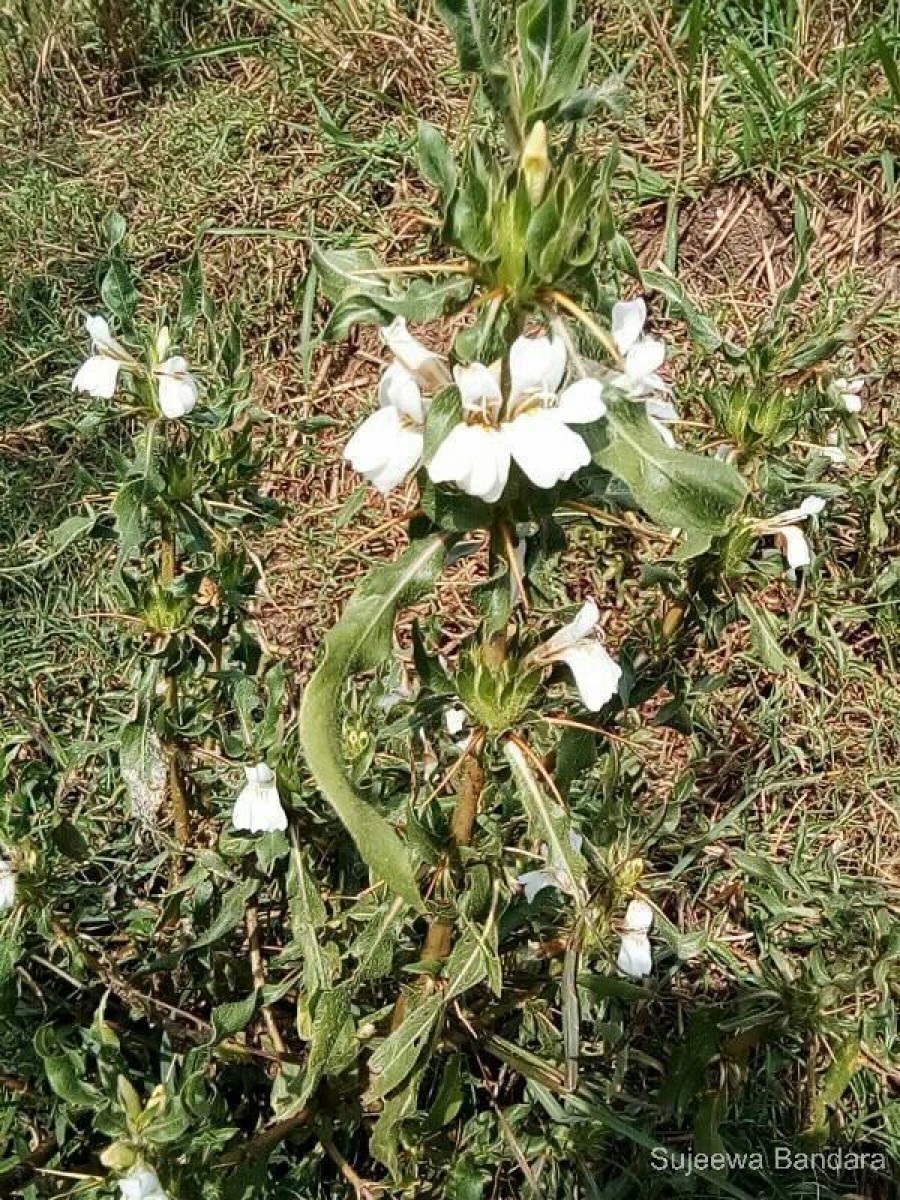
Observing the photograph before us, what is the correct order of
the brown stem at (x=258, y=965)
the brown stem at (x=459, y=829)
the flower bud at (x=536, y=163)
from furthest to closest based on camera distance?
the brown stem at (x=258, y=965)
the brown stem at (x=459, y=829)
the flower bud at (x=536, y=163)

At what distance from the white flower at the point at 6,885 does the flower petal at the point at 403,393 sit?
2.15 ft

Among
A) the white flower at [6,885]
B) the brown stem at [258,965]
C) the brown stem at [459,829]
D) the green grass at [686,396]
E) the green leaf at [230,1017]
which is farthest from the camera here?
the green grass at [686,396]

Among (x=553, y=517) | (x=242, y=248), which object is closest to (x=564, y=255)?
(x=553, y=517)

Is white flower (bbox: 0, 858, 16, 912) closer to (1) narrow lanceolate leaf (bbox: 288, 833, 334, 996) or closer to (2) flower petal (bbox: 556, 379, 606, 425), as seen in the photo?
(1) narrow lanceolate leaf (bbox: 288, 833, 334, 996)

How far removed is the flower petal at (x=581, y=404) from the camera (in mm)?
802

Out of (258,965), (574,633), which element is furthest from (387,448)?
(258,965)

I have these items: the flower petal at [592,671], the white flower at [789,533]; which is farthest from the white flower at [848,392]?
the flower petal at [592,671]

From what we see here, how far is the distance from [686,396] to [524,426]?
1.59 m

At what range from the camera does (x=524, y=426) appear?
0.81 meters

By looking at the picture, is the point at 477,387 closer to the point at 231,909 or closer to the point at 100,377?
the point at 100,377

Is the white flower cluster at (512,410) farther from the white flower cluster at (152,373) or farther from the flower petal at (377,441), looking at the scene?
the white flower cluster at (152,373)

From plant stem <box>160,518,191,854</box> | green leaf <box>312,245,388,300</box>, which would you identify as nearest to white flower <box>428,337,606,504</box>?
green leaf <box>312,245,388,300</box>

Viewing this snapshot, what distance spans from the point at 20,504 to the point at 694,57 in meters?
1.59

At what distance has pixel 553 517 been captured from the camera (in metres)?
1.01
